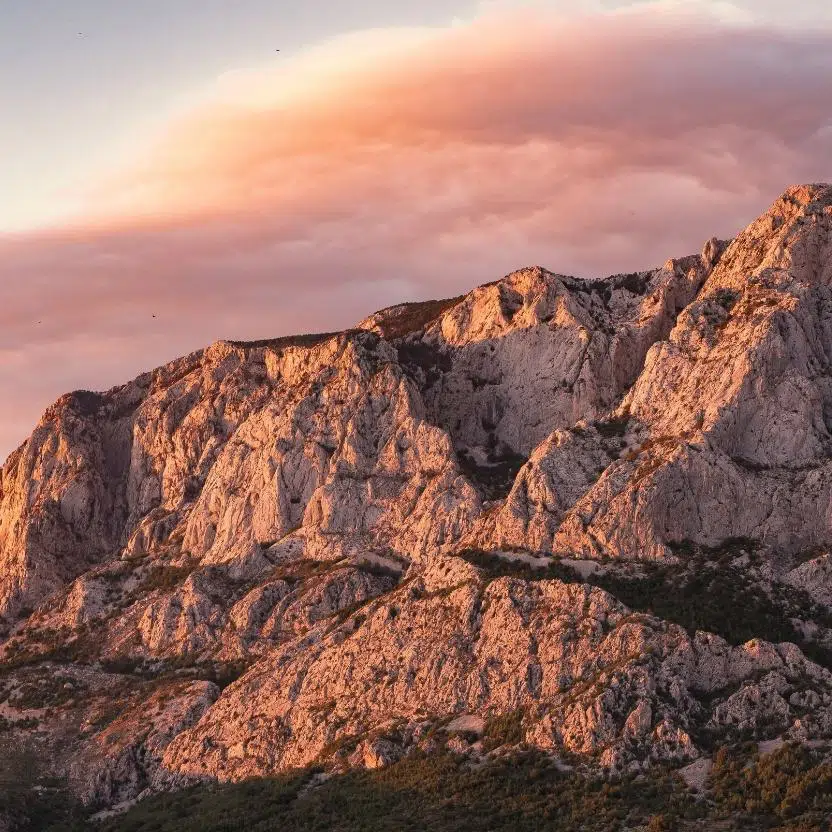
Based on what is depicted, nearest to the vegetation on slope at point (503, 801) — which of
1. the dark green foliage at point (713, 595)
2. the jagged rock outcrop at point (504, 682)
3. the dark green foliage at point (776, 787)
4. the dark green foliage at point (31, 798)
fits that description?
the dark green foliage at point (776, 787)

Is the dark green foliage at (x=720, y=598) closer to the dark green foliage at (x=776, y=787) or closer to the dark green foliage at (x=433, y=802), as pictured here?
the dark green foliage at (x=776, y=787)

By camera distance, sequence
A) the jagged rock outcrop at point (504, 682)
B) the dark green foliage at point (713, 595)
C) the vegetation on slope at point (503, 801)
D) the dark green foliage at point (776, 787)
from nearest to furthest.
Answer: the dark green foliage at point (776, 787) → the vegetation on slope at point (503, 801) → the jagged rock outcrop at point (504, 682) → the dark green foliage at point (713, 595)

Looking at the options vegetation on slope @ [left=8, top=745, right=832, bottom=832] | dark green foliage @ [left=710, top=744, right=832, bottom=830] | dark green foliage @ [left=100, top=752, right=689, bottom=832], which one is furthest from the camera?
dark green foliage @ [left=100, top=752, right=689, bottom=832]

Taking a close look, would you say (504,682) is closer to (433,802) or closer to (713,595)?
(433,802)

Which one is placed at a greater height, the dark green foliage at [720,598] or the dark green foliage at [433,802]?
the dark green foliage at [720,598]

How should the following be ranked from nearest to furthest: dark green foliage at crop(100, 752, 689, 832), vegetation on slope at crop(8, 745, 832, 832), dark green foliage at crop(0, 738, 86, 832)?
1. vegetation on slope at crop(8, 745, 832, 832)
2. dark green foliage at crop(100, 752, 689, 832)
3. dark green foliage at crop(0, 738, 86, 832)

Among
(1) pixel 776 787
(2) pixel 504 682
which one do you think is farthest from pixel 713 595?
(1) pixel 776 787

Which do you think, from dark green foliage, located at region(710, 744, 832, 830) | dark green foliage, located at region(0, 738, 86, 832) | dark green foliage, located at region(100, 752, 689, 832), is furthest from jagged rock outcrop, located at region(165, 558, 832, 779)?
dark green foliage, located at region(0, 738, 86, 832)

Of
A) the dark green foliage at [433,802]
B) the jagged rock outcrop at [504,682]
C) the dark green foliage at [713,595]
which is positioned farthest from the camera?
the dark green foliage at [713,595]

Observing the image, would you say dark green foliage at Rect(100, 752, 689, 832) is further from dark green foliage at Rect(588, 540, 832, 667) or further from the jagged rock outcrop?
dark green foliage at Rect(588, 540, 832, 667)

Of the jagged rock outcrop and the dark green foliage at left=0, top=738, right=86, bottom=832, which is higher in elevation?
the jagged rock outcrop

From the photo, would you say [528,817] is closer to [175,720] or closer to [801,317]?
[175,720]

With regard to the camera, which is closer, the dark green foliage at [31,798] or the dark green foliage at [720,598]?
the dark green foliage at [720,598]
